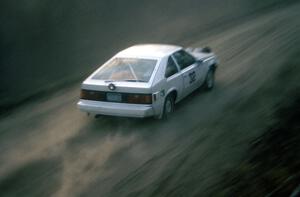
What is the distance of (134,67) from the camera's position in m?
10.2

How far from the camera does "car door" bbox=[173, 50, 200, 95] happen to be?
1097 cm

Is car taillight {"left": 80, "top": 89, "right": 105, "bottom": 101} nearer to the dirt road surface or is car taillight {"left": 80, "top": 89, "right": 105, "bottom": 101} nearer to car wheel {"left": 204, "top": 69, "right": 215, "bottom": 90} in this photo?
the dirt road surface

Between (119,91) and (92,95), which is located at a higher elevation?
(119,91)

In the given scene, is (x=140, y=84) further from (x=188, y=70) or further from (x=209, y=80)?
(x=209, y=80)

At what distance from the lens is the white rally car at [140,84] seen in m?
9.67

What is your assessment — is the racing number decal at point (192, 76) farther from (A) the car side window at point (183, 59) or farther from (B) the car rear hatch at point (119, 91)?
(B) the car rear hatch at point (119, 91)

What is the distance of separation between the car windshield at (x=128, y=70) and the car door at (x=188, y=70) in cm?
85

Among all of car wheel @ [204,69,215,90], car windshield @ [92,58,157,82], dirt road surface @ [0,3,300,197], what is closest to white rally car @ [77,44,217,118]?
car windshield @ [92,58,157,82]

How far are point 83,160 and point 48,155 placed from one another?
2.39 ft

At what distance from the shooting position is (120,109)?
31.9 feet

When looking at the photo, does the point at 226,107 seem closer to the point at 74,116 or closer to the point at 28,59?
the point at 74,116

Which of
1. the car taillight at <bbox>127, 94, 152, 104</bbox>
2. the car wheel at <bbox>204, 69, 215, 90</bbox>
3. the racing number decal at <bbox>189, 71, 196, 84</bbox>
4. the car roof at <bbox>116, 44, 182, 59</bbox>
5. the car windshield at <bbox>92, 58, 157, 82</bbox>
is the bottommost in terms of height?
the car wheel at <bbox>204, 69, 215, 90</bbox>

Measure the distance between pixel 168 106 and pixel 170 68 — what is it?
0.78 metres

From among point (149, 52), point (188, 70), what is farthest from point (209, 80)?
point (149, 52)
